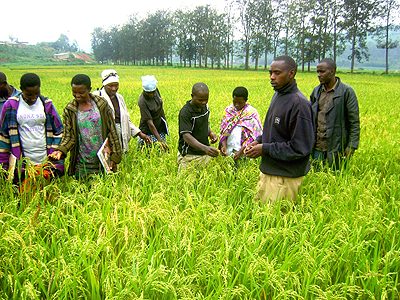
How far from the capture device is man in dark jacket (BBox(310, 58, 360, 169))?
12.5 ft

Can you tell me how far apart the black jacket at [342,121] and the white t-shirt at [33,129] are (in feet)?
10.8

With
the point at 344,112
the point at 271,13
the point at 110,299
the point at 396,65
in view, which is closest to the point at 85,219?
the point at 110,299

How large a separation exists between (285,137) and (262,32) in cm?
5626

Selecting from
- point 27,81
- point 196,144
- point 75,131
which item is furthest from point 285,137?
point 27,81

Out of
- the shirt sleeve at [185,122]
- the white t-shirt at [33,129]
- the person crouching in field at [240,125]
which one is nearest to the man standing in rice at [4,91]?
the white t-shirt at [33,129]

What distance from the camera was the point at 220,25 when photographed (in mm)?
59312

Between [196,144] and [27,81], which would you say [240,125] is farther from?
[27,81]

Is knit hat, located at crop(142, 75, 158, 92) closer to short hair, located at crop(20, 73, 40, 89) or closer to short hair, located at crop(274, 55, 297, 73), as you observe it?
short hair, located at crop(20, 73, 40, 89)

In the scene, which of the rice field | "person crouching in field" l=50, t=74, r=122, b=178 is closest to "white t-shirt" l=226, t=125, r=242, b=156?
the rice field

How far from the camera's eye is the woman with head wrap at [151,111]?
4.31 metres

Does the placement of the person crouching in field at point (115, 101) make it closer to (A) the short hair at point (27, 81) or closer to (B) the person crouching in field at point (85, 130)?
(B) the person crouching in field at point (85, 130)

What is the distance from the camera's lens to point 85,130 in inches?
128

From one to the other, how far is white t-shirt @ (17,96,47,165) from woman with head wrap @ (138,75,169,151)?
144 centimetres

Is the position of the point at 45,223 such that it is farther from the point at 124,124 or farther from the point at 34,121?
the point at 124,124
